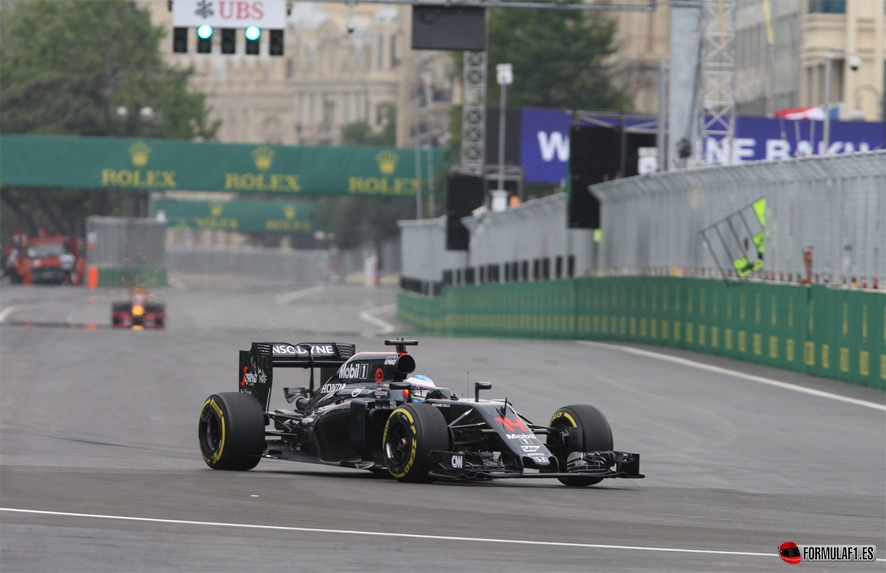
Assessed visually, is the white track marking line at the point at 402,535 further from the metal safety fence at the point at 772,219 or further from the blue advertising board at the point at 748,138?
the blue advertising board at the point at 748,138

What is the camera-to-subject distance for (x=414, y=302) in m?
63.4

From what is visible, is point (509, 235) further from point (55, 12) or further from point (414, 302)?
point (55, 12)

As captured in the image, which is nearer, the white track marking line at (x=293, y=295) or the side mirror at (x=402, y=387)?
the side mirror at (x=402, y=387)

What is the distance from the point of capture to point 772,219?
957 inches

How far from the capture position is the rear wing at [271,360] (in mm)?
12711

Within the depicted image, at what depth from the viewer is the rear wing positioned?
500 inches

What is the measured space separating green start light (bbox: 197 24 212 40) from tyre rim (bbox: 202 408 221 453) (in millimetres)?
18933

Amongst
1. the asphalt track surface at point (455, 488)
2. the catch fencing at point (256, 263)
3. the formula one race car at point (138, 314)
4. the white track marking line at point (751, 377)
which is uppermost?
the asphalt track surface at point (455, 488)

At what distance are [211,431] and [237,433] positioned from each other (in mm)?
510

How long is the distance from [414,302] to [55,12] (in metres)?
45.0
